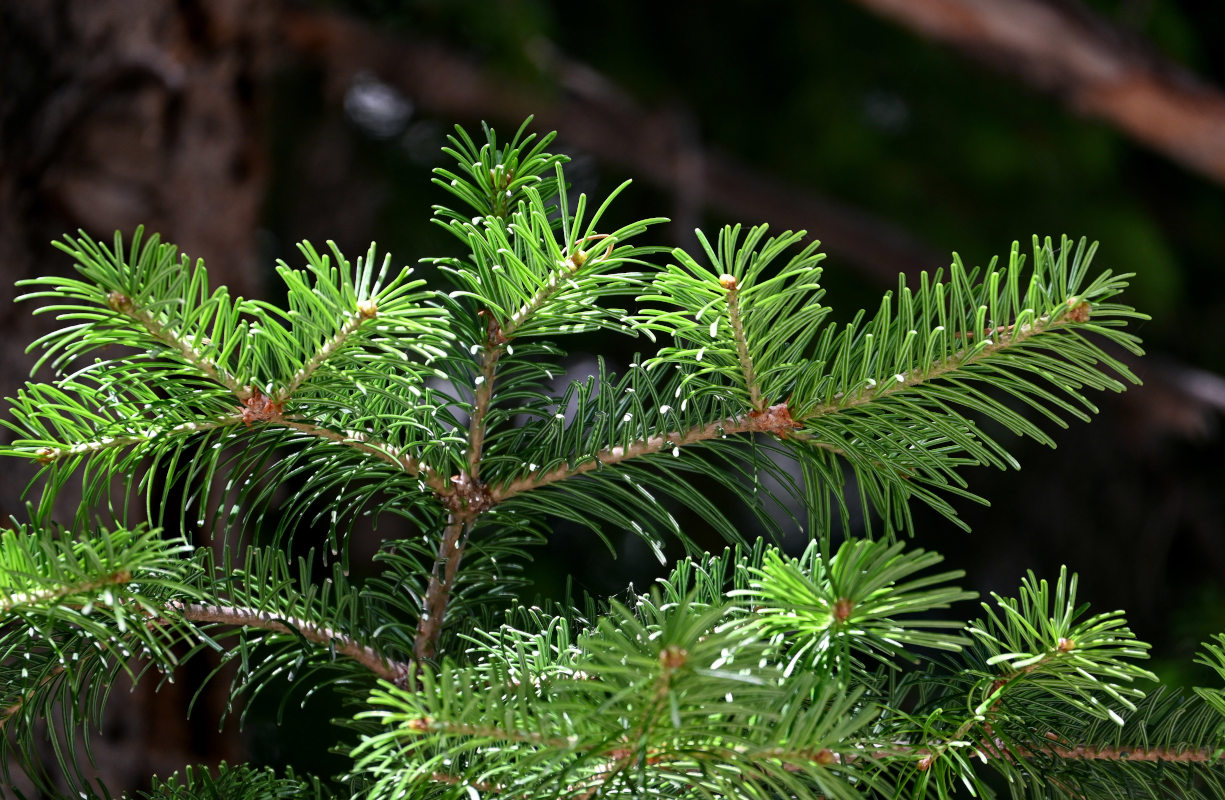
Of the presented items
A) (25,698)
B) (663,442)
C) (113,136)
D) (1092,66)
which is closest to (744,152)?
(1092,66)

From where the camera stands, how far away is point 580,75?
1.81 m

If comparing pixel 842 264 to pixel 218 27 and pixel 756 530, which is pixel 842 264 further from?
pixel 218 27

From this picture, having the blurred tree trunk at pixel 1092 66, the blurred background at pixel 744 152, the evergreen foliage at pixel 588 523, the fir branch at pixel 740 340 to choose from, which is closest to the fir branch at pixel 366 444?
the evergreen foliage at pixel 588 523

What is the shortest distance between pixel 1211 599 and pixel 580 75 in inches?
49.6

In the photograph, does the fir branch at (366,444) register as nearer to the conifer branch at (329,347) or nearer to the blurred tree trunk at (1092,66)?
the conifer branch at (329,347)

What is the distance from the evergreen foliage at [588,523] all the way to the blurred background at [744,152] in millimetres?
598

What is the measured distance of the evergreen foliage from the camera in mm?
354

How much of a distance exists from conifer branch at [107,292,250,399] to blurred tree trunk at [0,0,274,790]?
2.23 ft

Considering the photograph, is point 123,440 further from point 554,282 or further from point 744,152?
point 744,152

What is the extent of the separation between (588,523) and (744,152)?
194 cm

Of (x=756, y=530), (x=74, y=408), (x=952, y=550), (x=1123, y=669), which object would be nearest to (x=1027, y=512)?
(x=952, y=550)

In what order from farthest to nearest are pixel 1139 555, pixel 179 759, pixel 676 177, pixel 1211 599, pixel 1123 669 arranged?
pixel 1139 555
pixel 676 177
pixel 1211 599
pixel 179 759
pixel 1123 669

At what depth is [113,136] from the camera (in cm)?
104

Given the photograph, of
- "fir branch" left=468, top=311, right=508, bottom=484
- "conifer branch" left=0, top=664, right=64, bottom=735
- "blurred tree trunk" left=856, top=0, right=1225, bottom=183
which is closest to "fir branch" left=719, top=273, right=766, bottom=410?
"fir branch" left=468, top=311, right=508, bottom=484
